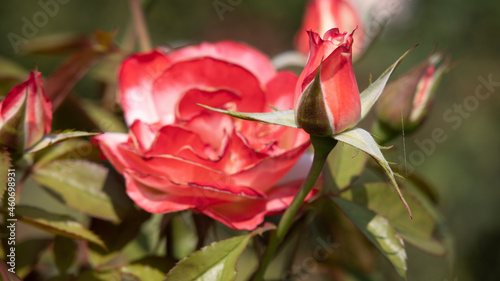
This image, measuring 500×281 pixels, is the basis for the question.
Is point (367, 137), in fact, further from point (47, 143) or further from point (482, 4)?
point (482, 4)

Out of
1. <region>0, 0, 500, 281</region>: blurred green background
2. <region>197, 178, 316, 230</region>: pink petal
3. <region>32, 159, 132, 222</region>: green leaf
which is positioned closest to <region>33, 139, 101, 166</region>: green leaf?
<region>32, 159, 132, 222</region>: green leaf

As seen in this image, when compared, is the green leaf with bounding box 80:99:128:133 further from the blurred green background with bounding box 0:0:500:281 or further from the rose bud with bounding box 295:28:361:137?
the blurred green background with bounding box 0:0:500:281

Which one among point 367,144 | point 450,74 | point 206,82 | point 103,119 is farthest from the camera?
point 450,74

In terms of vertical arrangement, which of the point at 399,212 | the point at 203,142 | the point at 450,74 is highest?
the point at 203,142

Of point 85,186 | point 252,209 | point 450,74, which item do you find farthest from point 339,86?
point 450,74

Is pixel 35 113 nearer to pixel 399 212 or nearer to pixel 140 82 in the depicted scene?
pixel 140 82

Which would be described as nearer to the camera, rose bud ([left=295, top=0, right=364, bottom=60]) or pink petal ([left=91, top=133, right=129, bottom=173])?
pink petal ([left=91, top=133, right=129, bottom=173])
